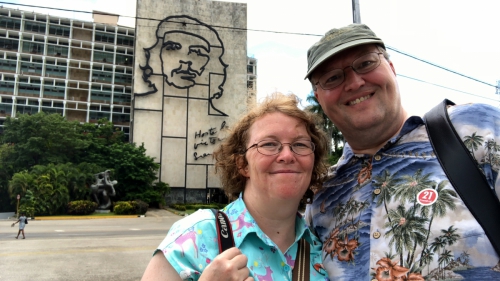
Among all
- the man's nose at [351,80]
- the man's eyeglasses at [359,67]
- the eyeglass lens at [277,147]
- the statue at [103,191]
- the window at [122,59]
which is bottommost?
the statue at [103,191]

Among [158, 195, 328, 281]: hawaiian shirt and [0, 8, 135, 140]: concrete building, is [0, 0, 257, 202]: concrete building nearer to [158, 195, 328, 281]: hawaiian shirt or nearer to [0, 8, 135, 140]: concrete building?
[0, 8, 135, 140]: concrete building

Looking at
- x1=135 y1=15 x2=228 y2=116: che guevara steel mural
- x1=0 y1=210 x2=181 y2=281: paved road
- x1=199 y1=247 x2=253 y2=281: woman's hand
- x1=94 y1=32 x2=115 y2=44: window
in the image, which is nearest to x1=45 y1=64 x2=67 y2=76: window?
x1=94 y1=32 x2=115 y2=44: window

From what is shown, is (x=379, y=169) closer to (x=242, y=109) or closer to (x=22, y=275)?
(x=242, y=109)

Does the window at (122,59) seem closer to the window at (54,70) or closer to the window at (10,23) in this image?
the window at (54,70)

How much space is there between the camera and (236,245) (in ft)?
5.36

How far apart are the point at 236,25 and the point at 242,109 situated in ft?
141

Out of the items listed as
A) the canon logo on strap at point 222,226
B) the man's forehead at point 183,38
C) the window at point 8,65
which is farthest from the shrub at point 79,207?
the window at point 8,65

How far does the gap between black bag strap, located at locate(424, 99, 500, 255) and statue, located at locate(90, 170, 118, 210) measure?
30429 millimetres

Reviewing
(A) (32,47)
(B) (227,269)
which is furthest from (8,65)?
(B) (227,269)

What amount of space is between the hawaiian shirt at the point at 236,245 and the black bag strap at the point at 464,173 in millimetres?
740

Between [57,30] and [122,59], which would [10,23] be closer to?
[57,30]

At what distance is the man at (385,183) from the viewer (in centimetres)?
153

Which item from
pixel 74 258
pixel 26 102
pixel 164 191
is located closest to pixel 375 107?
pixel 74 258

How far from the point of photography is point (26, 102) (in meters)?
50.9
